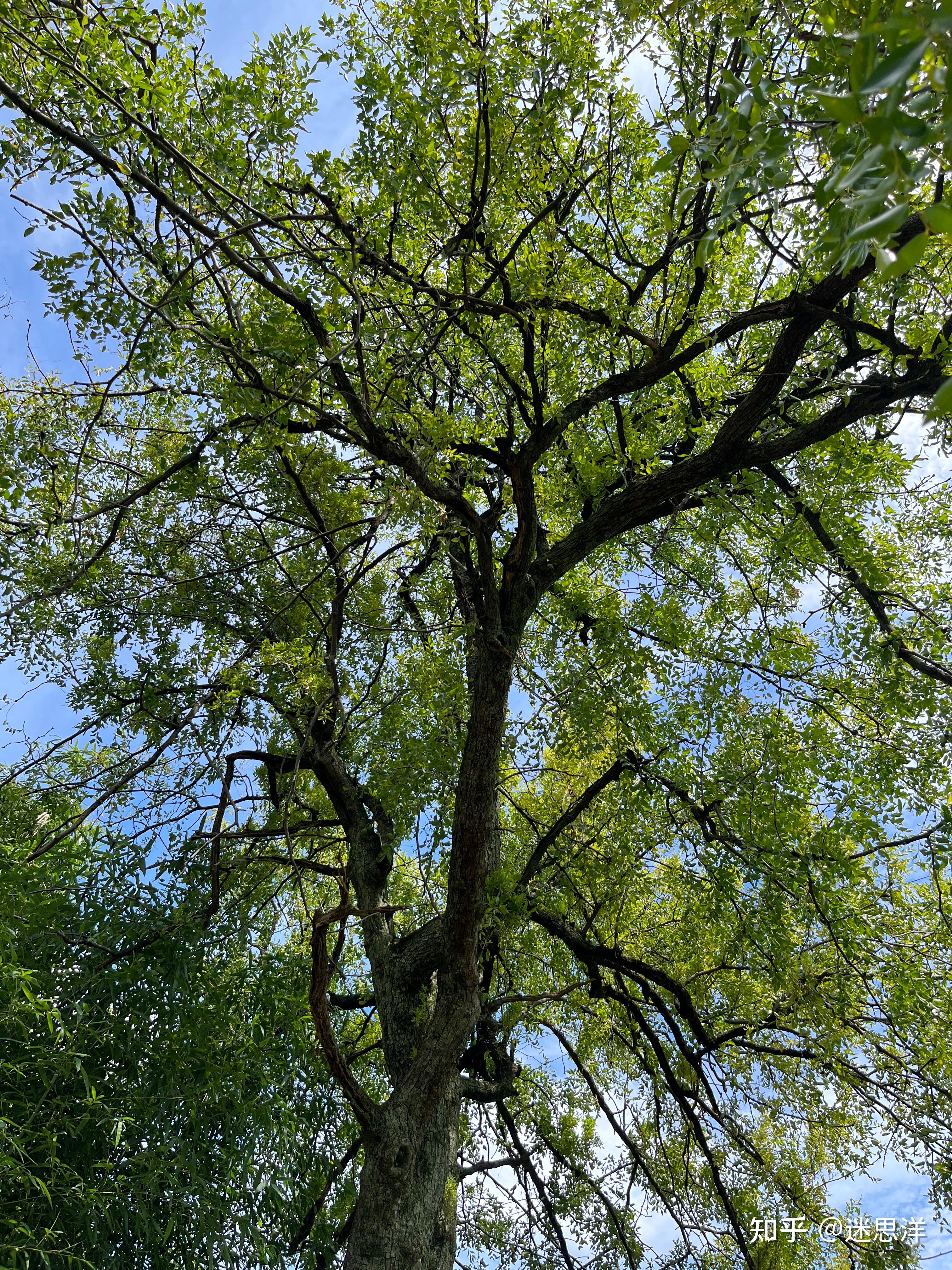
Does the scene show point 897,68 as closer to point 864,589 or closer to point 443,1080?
point 443,1080

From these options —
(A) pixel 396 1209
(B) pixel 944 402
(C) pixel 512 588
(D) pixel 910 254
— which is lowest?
(A) pixel 396 1209

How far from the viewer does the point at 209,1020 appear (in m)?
4.41

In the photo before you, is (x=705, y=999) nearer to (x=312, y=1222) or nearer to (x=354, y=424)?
(x=312, y=1222)

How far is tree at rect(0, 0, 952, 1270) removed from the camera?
11.9 feet

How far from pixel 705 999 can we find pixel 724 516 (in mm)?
3452

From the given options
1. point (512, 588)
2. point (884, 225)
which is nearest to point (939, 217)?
point (884, 225)

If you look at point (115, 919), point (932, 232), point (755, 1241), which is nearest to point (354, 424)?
point (115, 919)

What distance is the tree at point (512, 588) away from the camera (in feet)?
11.9

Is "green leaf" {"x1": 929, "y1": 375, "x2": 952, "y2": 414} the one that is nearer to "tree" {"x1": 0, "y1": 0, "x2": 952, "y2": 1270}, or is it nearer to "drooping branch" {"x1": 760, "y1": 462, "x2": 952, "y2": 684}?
"tree" {"x1": 0, "y1": 0, "x2": 952, "y2": 1270}

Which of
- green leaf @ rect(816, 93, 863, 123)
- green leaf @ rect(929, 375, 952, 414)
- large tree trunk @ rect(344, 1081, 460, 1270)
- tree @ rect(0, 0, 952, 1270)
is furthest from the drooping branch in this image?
green leaf @ rect(929, 375, 952, 414)

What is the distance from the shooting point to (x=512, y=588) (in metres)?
4.68

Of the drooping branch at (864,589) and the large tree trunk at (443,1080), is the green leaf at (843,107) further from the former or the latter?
the drooping branch at (864,589)

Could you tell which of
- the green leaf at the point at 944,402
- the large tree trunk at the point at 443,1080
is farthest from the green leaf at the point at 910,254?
the large tree trunk at the point at 443,1080

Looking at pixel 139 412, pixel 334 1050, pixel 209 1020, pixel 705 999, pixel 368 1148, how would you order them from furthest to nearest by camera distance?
1. pixel 139 412
2. pixel 705 999
3. pixel 209 1020
4. pixel 368 1148
5. pixel 334 1050
